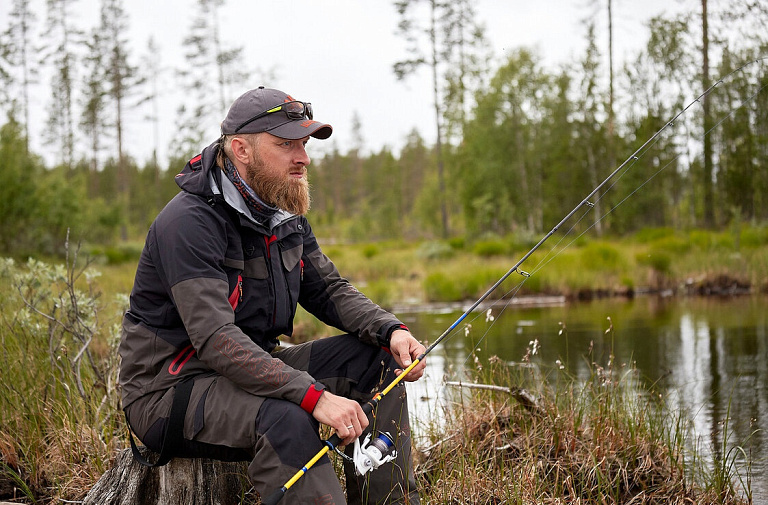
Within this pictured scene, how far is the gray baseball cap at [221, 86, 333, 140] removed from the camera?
→ 2.65 metres

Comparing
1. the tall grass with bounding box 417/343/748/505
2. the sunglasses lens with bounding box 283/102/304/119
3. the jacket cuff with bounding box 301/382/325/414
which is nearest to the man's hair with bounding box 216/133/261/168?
the sunglasses lens with bounding box 283/102/304/119

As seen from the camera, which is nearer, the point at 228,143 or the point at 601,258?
the point at 228,143

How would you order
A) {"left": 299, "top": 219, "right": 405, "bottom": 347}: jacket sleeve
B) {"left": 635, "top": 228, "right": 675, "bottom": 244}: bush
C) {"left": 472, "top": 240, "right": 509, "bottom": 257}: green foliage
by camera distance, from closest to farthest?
{"left": 299, "top": 219, "right": 405, "bottom": 347}: jacket sleeve
{"left": 635, "top": 228, "right": 675, "bottom": 244}: bush
{"left": 472, "top": 240, "right": 509, "bottom": 257}: green foliage

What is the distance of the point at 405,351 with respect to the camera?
2.71m

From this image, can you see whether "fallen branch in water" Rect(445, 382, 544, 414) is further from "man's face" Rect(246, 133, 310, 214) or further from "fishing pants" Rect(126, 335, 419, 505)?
"man's face" Rect(246, 133, 310, 214)

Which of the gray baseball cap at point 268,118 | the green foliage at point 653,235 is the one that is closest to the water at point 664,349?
the gray baseball cap at point 268,118

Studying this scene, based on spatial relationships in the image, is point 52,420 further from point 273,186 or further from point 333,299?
point 273,186

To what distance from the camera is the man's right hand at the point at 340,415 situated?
7.35ft

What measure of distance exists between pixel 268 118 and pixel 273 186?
241 millimetres

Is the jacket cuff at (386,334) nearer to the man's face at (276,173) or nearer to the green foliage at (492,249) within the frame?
the man's face at (276,173)

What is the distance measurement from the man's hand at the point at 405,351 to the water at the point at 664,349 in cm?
69

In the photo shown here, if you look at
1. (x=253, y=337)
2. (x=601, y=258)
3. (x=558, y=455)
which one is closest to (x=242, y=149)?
(x=253, y=337)

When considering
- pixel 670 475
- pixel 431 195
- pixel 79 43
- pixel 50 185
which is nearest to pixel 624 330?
pixel 670 475

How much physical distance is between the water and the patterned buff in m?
1.19
